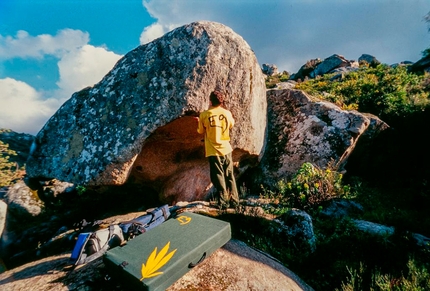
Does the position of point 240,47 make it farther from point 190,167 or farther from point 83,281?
point 83,281

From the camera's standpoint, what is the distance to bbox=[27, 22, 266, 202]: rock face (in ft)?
15.9

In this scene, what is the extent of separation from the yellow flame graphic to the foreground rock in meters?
0.34

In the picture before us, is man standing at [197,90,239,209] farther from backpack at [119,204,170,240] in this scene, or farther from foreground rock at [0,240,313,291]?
foreground rock at [0,240,313,291]

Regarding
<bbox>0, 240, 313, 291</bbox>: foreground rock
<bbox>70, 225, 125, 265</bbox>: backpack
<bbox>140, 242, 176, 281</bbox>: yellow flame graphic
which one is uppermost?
<bbox>140, 242, 176, 281</bbox>: yellow flame graphic

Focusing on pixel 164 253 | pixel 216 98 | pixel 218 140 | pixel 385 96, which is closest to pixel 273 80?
pixel 385 96

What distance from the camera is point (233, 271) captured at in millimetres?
2715

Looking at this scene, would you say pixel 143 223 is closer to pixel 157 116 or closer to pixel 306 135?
pixel 157 116

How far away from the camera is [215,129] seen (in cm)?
479

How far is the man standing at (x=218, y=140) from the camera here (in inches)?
189

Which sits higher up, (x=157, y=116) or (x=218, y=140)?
(x=157, y=116)

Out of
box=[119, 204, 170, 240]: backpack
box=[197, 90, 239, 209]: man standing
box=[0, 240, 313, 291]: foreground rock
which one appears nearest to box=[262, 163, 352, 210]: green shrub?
box=[197, 90, 239, 209]: man standing

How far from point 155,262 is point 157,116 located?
3.27m

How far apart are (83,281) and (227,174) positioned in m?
3.22

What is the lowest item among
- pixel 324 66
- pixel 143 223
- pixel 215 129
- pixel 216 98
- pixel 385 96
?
pixel 143 223
